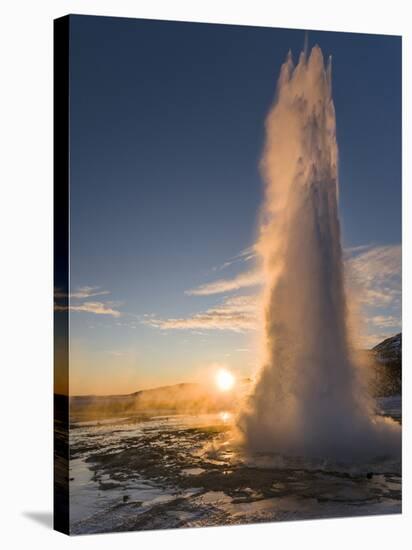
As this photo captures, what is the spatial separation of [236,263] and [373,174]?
1546 mm

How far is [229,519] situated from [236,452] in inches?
21.4

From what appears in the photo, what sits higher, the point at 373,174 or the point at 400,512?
the point at 373,174

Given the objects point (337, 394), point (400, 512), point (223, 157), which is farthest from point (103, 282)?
point (400, 512)

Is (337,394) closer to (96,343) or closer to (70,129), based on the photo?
(96,343)

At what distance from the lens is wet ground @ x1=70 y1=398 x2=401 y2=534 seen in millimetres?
12359

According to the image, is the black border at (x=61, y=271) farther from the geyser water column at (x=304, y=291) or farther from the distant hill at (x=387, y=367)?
the distant hill at (x=387, y=367)

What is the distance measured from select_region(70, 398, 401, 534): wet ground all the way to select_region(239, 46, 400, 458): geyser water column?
0.19 meters

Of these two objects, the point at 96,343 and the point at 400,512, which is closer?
the point at 96,343

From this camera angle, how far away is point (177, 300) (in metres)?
12.8

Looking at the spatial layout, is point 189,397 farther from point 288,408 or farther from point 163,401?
point 288,408

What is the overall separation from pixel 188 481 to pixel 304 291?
6.16 feet

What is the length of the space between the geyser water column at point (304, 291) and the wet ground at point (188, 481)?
0.64ft

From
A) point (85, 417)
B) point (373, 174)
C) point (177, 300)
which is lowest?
point (85, 417)

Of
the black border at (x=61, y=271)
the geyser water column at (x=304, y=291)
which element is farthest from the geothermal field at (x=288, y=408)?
the black border at (x=61, y=271)
